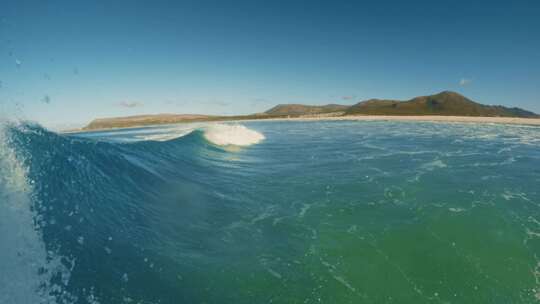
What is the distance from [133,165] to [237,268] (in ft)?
31.0

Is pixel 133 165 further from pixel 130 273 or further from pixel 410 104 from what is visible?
pixel 410 104

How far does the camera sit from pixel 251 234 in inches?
297

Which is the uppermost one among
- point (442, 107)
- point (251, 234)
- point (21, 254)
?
point (442, 107)

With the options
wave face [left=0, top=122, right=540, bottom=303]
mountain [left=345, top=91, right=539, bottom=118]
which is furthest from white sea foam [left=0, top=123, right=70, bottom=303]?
mountain [left=345, top=91, right=539, bottom=118]

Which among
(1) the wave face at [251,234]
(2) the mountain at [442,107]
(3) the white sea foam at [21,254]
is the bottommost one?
(1) the wave face at [251,234]

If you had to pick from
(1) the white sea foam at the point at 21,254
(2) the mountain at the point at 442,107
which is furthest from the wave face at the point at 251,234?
(2) the mountain at the point at 442,107

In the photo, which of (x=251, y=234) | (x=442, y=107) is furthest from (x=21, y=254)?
(x=442, y=107)

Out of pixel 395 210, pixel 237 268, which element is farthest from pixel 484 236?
pixel 237 268

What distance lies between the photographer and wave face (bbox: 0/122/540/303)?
5125 mm

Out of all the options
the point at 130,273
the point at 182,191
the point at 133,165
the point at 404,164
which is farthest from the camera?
the point at 404,164

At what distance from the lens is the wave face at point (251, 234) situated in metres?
5.12

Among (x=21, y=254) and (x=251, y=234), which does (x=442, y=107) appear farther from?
(x=21, y=254)

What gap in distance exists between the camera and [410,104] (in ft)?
511

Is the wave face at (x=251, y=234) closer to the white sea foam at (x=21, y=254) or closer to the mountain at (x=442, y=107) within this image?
the white sea foam at (x=21, y=254)
